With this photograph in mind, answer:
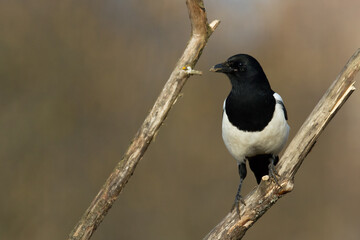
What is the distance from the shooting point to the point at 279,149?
293 centimetres

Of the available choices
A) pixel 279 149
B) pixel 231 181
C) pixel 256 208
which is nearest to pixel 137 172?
pixel 231 181

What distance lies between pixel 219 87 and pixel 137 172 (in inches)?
44.6

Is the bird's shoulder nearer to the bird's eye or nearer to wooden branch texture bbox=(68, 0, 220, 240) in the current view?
the bird's eye

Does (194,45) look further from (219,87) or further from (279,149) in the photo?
(219,87)

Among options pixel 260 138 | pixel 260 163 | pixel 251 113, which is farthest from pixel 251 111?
pixel 260 163

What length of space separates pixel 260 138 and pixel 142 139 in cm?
64

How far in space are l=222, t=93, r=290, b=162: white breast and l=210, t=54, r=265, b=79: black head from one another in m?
0.21

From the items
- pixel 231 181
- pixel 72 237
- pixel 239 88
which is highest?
pixel 239 88

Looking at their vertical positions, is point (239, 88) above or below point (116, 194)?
above

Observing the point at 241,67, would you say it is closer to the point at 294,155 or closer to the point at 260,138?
the point at 260,138

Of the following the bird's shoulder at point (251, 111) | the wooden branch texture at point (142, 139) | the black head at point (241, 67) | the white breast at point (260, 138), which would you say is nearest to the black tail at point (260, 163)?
the white breast at point (260, 138)

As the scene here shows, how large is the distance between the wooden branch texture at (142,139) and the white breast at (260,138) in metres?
0.45

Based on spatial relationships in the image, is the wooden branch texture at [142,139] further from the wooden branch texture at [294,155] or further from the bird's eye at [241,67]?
the wooden branch texture at [294,155]

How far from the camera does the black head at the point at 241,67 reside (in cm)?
282
